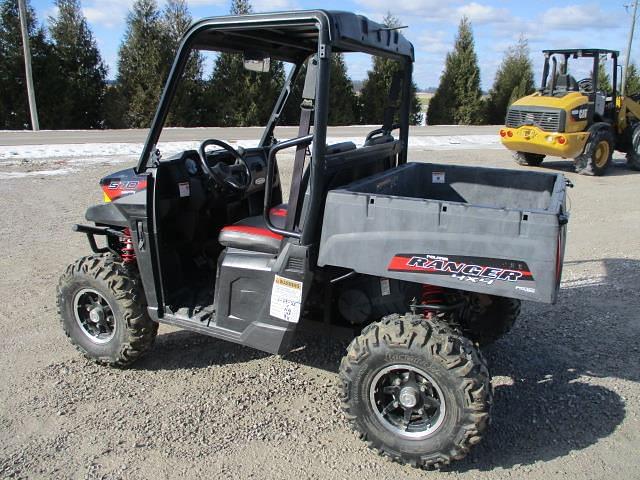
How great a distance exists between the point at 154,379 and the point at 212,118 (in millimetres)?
21667

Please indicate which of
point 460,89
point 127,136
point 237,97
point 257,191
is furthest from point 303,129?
point 460,89

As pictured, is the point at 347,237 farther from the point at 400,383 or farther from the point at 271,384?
the point at 271,384

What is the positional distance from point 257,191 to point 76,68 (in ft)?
76.5

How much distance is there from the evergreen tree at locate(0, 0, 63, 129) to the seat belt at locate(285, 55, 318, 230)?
23505 mm

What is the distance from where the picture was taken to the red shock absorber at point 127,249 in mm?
3775

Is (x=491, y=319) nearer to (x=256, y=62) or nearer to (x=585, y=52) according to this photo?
(x=256, y=62)

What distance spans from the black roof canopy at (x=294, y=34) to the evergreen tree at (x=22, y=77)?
22647mm

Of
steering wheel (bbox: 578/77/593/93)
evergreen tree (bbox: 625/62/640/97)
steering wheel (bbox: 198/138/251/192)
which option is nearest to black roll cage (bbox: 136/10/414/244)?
steering wheel (bbox: 198/138/251/192)

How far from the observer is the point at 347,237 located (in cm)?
294

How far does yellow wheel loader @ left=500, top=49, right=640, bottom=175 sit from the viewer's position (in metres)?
11.4

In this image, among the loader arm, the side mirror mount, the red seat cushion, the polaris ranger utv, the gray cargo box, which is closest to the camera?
the gray cargo box

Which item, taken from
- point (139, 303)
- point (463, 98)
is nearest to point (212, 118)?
point (463, 98)

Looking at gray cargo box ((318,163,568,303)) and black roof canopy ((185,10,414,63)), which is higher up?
black roof canopy ((185,10,414,63))

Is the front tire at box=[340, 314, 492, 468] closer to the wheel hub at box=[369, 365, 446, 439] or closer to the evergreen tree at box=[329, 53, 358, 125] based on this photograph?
the wheel hub at box=[369, 365, 446, 439]
